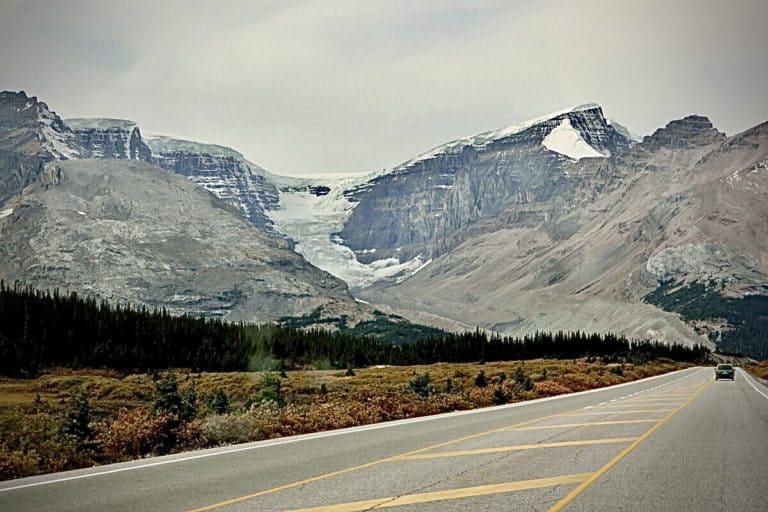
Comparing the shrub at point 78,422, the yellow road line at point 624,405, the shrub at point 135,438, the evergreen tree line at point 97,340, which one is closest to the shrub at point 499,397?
the yellow road line at point 624,405

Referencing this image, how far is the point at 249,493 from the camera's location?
12.4 m

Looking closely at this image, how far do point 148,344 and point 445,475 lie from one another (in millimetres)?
118542

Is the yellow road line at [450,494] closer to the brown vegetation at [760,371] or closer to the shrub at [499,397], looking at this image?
the shrub at [499,397]

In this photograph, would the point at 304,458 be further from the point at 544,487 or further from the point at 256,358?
the point at 256,358

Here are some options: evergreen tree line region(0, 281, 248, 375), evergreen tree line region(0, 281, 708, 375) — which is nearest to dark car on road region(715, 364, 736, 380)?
evergreen tree line region(0, 281, 708, 375)

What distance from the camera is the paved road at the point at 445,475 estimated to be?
11617mm

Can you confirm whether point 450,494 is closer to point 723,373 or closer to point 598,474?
point 598,474

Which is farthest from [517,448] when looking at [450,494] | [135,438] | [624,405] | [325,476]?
[624,405]

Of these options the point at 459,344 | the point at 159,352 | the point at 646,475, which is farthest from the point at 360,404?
the point at 459,344

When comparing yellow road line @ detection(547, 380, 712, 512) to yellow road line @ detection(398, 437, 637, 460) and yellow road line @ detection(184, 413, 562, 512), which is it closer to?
yellow road line @ detection(398, 437, 637, 460)

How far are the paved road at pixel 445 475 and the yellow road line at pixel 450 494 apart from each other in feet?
0.06

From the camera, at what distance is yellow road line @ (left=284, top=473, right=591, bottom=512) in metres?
11.1

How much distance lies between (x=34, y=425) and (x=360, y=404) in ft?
34.4

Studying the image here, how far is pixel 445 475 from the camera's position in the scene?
13844 millimetres
